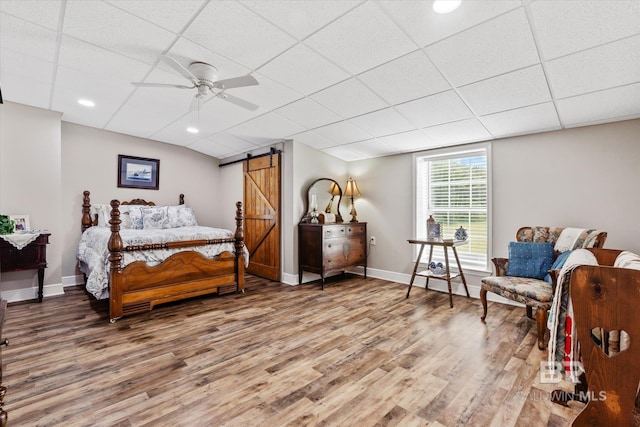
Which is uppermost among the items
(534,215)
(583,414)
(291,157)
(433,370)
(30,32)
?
(30,32)

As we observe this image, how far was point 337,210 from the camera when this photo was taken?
5074mm

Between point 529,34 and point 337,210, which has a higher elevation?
point 529,34

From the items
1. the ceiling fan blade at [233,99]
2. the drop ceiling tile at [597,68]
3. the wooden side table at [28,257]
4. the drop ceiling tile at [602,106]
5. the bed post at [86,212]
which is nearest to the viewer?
the drop ceiling tile at [597,68]

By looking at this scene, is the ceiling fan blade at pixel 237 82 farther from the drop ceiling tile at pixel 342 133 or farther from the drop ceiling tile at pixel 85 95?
the drop ceiling tile at pixel 342 133

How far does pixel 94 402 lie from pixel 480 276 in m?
4.23

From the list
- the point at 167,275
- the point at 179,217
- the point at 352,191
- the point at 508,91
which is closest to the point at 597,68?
the point at 508,91

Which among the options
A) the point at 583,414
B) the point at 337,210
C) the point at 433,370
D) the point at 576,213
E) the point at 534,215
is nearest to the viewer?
the point at 583,414

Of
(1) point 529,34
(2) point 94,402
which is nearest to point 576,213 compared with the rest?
(1) point 529,34

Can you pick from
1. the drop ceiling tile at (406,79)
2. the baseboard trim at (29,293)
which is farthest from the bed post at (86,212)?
the drop ceiling tile at (406,79)

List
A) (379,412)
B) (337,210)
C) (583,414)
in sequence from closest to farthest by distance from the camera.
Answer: (583,414)
(379,412)
(337,210)

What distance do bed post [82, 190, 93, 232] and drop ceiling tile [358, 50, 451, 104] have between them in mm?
Answer: 4589

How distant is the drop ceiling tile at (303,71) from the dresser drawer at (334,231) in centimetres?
208

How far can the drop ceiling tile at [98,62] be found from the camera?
2.35 metres

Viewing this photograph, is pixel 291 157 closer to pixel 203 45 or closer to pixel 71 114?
pixel 203 45
